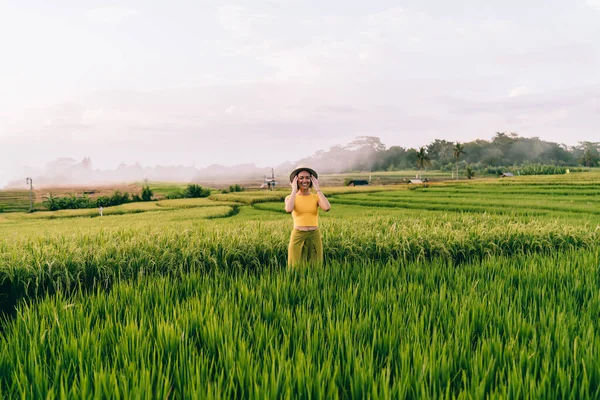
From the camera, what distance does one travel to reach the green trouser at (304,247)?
4.85m

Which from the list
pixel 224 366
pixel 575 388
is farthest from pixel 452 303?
pixel 224 366

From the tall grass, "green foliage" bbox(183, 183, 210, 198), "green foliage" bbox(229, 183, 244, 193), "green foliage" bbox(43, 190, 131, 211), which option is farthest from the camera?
"green foliage" bbox(229, 183, 244, 193)

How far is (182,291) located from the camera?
3875mm

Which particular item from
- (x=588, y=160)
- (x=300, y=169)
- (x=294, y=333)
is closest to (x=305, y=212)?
(x=300, y=169)

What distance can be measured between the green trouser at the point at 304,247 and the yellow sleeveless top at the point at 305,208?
0.53 feet

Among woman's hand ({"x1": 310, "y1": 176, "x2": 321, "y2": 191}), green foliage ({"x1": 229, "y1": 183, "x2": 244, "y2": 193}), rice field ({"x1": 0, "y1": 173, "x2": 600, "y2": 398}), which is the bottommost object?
rice field ({"x1": 0, "y1": 173, "x2": 600, "y2": 398})

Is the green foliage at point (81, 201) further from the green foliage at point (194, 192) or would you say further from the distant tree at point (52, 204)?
the green foliage at point (194, 192)

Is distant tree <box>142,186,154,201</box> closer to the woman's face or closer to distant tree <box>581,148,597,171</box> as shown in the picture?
the woman's face

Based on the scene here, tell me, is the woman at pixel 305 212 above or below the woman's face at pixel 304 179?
below

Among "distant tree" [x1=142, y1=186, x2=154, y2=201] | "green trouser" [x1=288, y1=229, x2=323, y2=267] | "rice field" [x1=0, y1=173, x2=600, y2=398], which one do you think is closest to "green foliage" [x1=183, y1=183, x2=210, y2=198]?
"distant tree" [x1=142, y1=186, x2=154, y2=201]

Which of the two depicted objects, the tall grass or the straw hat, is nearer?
the tall grass

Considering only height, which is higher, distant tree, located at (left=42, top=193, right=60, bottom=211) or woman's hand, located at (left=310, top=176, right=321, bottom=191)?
woman's hand, located at (left=310, top=176, right=321, bottom=191)

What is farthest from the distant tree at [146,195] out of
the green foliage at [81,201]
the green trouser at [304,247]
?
the green trouser at [304,247]

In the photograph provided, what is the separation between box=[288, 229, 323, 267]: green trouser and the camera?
485 cm
